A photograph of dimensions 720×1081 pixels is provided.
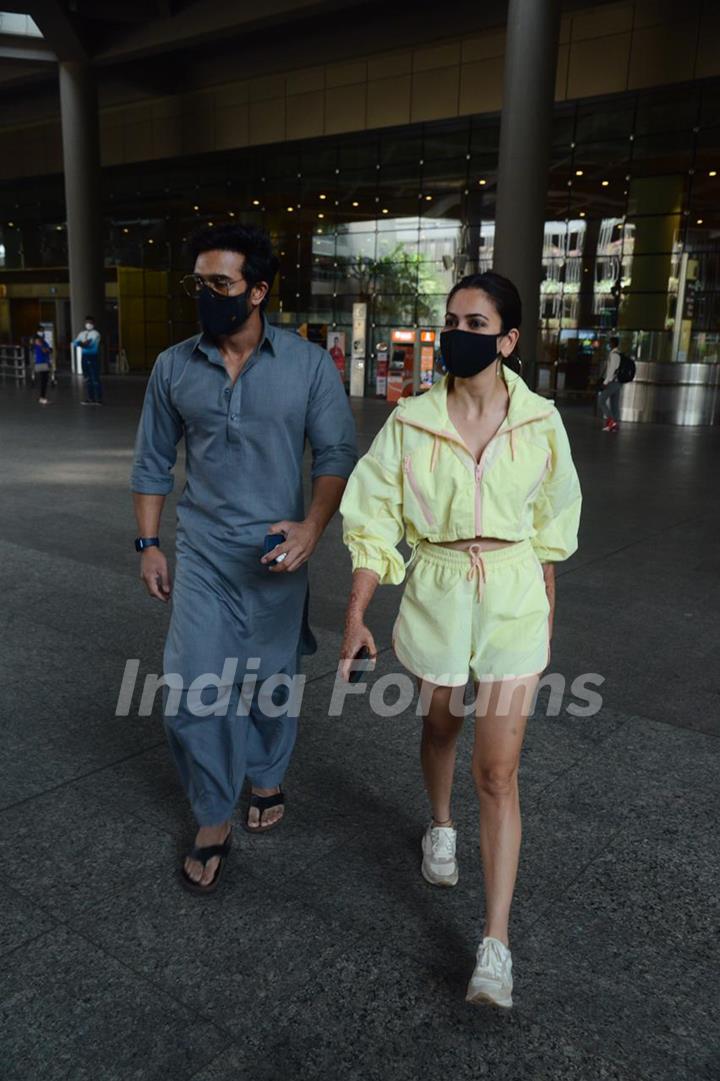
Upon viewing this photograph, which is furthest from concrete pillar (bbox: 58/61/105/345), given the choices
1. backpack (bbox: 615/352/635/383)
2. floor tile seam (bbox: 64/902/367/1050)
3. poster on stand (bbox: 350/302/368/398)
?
floor tile seam (bbox: 64/902/367/1050)

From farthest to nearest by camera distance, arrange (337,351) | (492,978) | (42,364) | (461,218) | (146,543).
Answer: (461,218) → (337,351) → (42,364) → (146,543) → (492,978)

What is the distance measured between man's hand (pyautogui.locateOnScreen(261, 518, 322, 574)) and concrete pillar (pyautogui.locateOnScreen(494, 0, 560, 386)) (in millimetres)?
19576

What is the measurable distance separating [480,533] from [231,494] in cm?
91

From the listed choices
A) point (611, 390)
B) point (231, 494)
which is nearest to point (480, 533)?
point (231, 494)

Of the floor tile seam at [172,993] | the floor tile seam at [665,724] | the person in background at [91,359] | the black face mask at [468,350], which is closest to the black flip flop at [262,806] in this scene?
the floor tile seam at [172,993]

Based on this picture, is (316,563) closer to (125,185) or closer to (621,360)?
(621,360)

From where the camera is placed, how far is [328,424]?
3146 mm

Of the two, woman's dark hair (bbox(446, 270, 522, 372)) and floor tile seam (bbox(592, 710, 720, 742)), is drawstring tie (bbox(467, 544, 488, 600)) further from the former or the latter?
floor tile seam (bbox(592, 710, 720, 742))

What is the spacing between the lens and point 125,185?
128 feet

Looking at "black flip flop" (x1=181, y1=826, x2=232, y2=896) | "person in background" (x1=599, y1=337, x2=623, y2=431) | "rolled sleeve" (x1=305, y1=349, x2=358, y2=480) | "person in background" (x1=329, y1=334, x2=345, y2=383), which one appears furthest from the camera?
"person in background" (x1=329, y1=334, x2=345, y2=383)

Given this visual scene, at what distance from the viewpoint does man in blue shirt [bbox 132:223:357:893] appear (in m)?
3.02

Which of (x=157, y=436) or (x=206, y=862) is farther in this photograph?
(x=157, y=436)

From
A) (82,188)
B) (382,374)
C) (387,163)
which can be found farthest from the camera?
(82,188)

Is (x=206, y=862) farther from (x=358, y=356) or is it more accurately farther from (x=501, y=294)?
(x=358, y=356)
